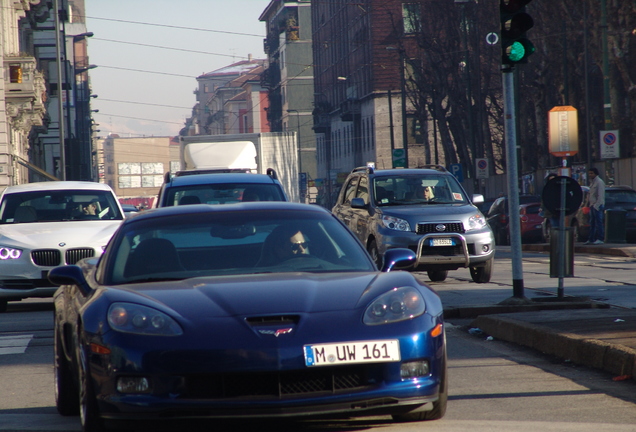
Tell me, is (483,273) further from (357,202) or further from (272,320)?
(272,320)

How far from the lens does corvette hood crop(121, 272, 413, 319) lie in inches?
208

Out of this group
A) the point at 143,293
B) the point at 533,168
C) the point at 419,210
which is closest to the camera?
the point at 143,293

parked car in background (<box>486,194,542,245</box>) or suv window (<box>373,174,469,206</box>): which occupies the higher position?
suv window (<box>373,174,469,206</box>)

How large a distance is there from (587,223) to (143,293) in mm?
25199

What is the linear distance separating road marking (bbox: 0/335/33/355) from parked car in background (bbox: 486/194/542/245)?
22.6 metres

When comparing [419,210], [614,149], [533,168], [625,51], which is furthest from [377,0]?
[419,210]

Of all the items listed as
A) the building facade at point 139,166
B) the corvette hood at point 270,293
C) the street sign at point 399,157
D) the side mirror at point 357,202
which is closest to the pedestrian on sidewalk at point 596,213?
the side mirror at point 357,202

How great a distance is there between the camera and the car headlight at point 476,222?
16391 mm

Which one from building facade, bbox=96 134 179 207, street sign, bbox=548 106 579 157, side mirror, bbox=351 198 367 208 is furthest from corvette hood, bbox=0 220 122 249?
building facade, bbox=96 134 179 207

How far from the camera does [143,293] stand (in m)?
5.54

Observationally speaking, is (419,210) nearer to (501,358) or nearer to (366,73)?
(501,358)

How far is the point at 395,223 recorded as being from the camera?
16344 mm

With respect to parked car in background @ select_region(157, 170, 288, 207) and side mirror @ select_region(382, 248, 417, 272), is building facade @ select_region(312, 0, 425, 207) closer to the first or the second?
parked car in background @ select_region(157, 170, 288, 207)

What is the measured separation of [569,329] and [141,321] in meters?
4.71
